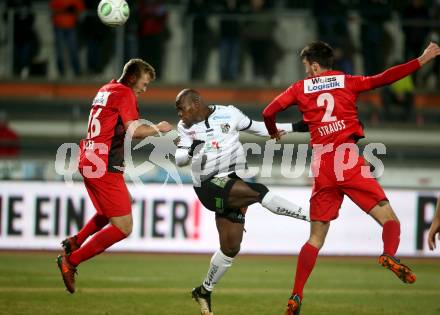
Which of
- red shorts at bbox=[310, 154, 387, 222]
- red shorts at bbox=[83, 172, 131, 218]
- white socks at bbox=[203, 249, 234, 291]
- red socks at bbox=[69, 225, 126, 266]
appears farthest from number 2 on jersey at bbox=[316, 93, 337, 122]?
red socks at bbox=[69, 225, 126, 266]

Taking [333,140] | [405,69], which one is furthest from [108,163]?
[405,69]

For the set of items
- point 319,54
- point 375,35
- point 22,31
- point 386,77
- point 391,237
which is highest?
point 375,35

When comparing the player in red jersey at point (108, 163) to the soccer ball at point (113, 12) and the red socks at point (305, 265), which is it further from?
the red socks at point (305, 265)

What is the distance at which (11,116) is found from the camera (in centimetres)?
1992

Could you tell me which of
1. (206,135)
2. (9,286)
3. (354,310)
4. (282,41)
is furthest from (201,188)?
(282,41)

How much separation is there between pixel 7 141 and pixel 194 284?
327 inches

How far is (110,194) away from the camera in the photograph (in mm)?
9047

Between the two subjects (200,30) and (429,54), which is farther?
(200,30)

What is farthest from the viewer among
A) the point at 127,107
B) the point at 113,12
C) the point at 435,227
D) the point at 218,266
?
the point at 113,12

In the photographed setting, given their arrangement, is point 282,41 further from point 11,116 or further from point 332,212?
point 332,212

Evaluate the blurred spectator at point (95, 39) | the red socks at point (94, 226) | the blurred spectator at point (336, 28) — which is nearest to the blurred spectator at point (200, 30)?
the blurred spectator at point (95, 39)

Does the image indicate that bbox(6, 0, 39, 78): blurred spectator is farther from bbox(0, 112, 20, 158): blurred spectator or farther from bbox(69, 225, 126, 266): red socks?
bbox(69, 225, 126, 266): red socks

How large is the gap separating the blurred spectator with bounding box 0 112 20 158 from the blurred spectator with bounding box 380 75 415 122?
7.62 m

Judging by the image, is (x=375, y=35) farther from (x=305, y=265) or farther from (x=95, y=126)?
(x=305, y=265)
